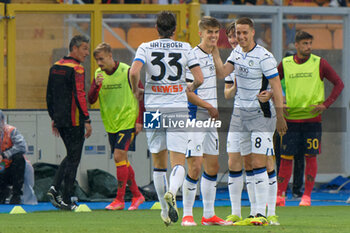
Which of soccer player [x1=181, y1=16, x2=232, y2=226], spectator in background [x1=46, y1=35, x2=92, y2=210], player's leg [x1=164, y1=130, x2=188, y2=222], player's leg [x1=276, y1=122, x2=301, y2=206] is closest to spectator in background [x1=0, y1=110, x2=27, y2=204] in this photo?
spectator in background [x1=46, y1=35, x2=92, y2=210]

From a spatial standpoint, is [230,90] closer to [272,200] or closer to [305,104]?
[272,200]

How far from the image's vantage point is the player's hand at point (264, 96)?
853cm

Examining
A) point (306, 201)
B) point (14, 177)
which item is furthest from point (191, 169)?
point (14, 177)

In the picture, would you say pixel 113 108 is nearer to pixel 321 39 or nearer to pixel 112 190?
pixel 112 190

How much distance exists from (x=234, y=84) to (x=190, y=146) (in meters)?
1.19

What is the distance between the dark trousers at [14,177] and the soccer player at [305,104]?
3.48 metres

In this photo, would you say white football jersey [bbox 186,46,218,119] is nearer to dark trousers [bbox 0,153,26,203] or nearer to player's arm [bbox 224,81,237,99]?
player's arm [bbox 224,81,237,99]

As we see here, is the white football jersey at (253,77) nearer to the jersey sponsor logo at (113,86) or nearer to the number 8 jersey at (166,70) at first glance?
the number 8 jersey at (166,70)

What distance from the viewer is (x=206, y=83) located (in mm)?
8914

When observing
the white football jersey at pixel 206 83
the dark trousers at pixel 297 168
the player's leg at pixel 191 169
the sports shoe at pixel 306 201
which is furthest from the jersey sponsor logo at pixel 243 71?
the dark trousers at pixel 297 168

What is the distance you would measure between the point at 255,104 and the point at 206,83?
552 mm

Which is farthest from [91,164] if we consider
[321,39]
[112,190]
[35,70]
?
[321,39]

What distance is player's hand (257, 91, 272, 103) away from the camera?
8531 mm

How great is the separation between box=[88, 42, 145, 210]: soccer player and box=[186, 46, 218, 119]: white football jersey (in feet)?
8.94
